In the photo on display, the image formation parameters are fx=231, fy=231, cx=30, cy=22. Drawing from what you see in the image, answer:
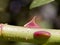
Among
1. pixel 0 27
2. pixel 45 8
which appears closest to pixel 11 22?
pixel 45 8

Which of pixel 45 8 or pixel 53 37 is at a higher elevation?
pixel 45 8

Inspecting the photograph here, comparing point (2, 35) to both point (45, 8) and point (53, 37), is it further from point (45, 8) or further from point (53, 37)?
point (45, 8)

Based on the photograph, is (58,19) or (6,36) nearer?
(6,36)

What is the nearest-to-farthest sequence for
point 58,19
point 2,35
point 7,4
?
1. point 2,35
2. point 58,19
3. point 7,4

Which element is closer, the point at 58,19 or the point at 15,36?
the point at 15,36

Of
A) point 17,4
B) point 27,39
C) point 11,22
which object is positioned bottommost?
point 27,39

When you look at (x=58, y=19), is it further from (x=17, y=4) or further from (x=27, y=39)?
(x=27, y=39)

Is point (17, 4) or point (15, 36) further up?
point (17, 4)

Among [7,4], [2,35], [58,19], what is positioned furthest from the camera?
[7,4]

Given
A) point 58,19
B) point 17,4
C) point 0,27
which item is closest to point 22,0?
point 17,4
